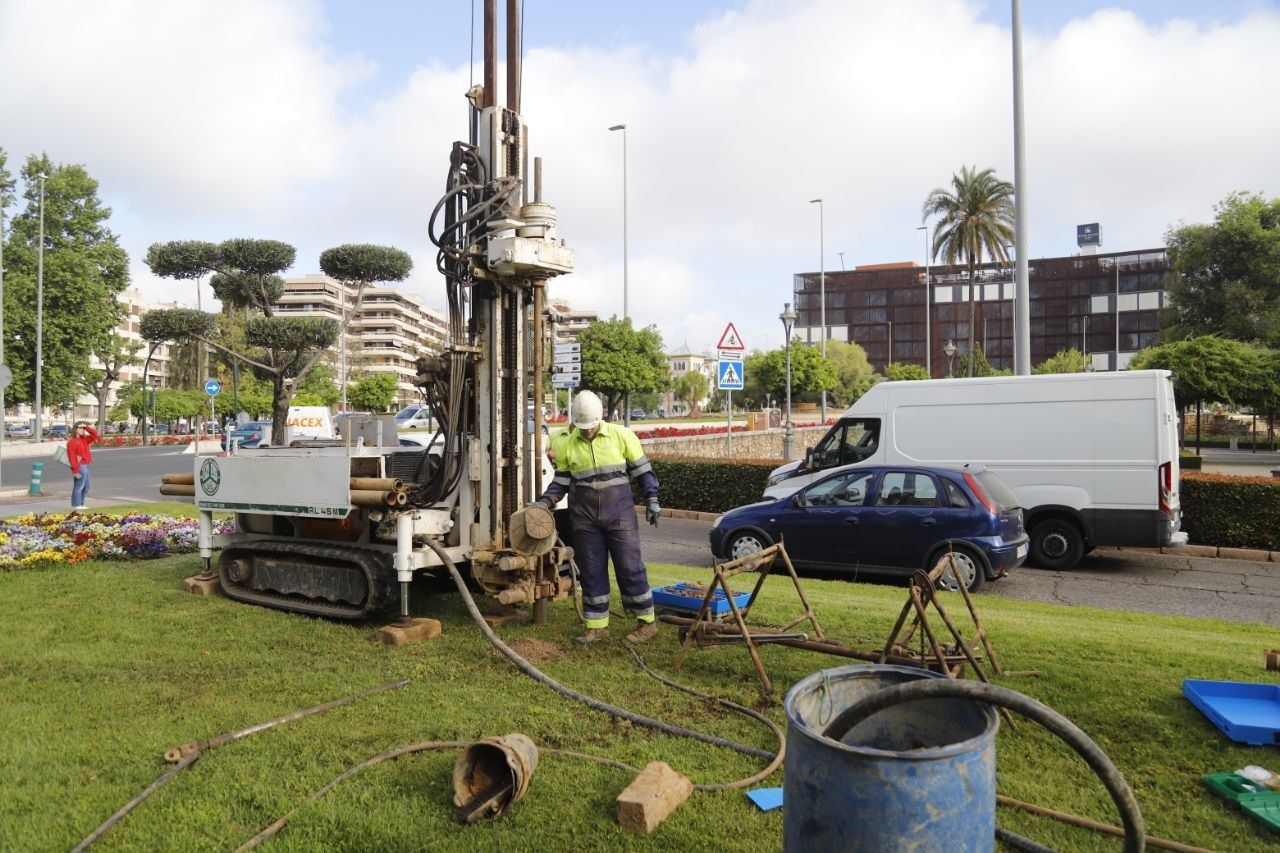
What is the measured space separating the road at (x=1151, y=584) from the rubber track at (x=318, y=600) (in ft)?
17.4

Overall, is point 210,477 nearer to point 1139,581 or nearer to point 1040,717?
point 1040,717

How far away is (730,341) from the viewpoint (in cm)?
→ 1778

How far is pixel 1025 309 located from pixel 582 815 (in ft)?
44.5

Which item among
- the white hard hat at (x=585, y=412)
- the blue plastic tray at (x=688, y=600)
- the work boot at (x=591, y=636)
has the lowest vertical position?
the work boot at (x=591, y=636)

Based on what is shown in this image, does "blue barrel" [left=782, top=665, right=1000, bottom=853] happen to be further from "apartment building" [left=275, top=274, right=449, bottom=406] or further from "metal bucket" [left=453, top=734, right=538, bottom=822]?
"apartment building" [left=275, top=274, right=449, bottom=406]

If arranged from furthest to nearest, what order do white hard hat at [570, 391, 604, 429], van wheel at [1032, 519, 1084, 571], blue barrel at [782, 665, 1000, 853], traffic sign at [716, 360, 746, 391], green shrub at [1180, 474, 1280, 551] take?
traffic sign at [716, 360, 746, 391] < green shrub at [1180, 474, 1280, 551] < van wheel at [1032, 519, 1084, 571] < white hard hat at [570, 391, 604, 429] < blue barrel at [782, 665, 1000, 853]

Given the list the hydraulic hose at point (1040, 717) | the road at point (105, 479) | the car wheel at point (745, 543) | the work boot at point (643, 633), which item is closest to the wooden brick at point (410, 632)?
the work boot at point (643, 633)

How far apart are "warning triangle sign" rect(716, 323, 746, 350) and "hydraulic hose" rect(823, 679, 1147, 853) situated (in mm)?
15246

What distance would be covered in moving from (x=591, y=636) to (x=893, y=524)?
4.57 meters

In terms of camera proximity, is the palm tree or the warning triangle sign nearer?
the warning triangle sign

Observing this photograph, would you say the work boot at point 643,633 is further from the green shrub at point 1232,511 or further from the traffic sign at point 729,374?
the traffic sign at point 729,374

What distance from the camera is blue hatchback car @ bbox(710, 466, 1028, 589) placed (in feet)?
29.9

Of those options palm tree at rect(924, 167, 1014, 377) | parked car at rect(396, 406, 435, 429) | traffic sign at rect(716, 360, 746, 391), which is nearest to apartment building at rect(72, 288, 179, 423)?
parked car at rect(396, 406, 435, 429)

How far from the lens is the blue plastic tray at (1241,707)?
4.18 meters
